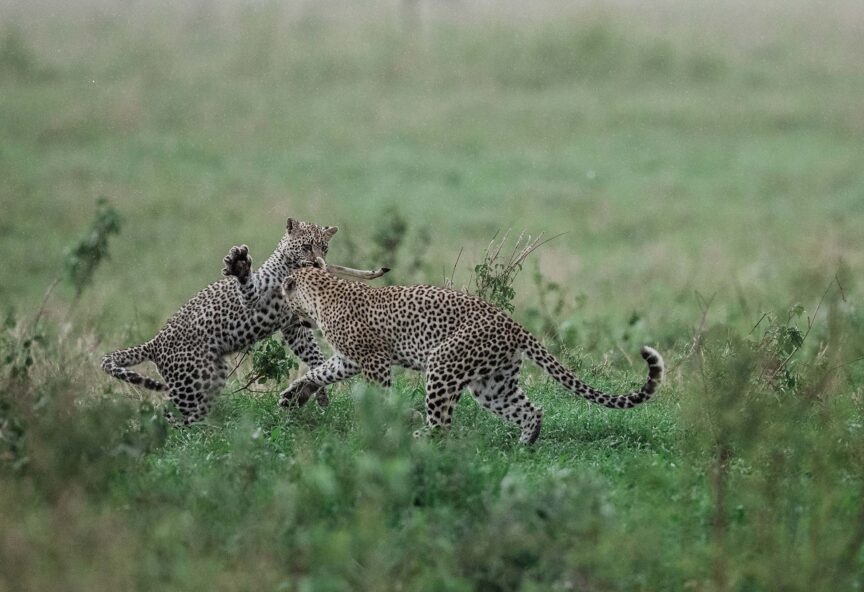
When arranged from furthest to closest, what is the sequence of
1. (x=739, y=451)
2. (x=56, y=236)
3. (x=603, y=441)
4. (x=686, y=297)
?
(x=56, y=236), (x=686, y=297), (x=603, y=441), (x=739, y=451)

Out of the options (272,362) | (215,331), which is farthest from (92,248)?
(272,362)

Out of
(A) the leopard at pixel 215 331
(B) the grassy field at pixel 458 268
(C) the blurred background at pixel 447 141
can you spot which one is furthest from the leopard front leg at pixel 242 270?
(C) the blurred background at pixel 447 141

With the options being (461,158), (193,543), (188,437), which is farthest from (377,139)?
(193,543)

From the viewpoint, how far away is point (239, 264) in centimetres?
871

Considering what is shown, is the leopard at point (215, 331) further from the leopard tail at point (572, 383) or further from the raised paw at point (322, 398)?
the leopard tail at point (572, 383)

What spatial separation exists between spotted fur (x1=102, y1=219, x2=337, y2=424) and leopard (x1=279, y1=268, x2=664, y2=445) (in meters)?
0.34

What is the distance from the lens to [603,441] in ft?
26.4

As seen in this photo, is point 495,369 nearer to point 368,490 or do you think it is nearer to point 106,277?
point 368,490

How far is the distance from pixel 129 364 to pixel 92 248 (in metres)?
2.56

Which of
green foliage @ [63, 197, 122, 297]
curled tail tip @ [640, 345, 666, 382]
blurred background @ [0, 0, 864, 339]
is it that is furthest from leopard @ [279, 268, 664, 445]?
green foliage @ [63, 197, 122, 297]

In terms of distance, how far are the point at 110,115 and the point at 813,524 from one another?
62.3ft

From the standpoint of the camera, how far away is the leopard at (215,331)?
855 cm

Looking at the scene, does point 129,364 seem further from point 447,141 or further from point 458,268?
point 447,141

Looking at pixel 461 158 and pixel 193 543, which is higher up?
pixel 193 543
